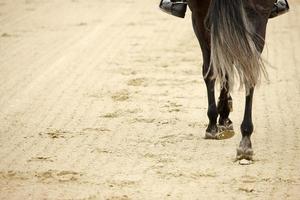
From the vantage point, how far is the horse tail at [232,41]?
18.1 ft

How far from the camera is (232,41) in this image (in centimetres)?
552

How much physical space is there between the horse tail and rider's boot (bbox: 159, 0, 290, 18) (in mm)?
891

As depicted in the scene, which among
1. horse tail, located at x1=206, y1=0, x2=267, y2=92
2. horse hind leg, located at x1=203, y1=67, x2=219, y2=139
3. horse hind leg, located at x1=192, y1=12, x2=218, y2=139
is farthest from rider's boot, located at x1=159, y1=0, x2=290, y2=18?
horse tail, located at x1=206, y1=0, x2=267, y2=92

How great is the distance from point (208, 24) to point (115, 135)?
1.63m

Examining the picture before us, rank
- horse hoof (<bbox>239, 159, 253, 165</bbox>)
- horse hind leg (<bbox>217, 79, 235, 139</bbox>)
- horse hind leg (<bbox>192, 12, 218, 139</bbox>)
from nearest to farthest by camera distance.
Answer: horse hoof (<bbox>239, 159, 253, 165</bbox>) → horse hind leg (<bbox>192, 12, 218, 139</bbox>) → horse hind leg (<bbox>217, 79, 235, 139</bbox>)

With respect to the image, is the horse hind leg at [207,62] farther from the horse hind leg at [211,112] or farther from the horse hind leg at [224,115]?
the horse hind leg at [224,115]

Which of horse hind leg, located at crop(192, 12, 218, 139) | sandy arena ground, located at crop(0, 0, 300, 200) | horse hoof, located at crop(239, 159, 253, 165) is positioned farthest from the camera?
horse hind leg, located at crop(192, 12, 218, 139)

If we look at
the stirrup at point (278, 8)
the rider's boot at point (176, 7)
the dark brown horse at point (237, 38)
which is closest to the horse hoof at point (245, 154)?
the dark brown horse at point (237, 38)

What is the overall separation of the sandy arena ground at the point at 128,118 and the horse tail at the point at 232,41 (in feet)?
2.98

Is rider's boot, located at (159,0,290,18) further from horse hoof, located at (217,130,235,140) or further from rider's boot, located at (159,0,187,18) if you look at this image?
horse hoof, located at (217,130,235,140)

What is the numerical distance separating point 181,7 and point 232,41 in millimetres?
1421

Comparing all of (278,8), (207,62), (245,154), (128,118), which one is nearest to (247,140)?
(245,154)

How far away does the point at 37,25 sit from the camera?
43.4 feet

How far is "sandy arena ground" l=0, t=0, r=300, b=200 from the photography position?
5.46 meters
